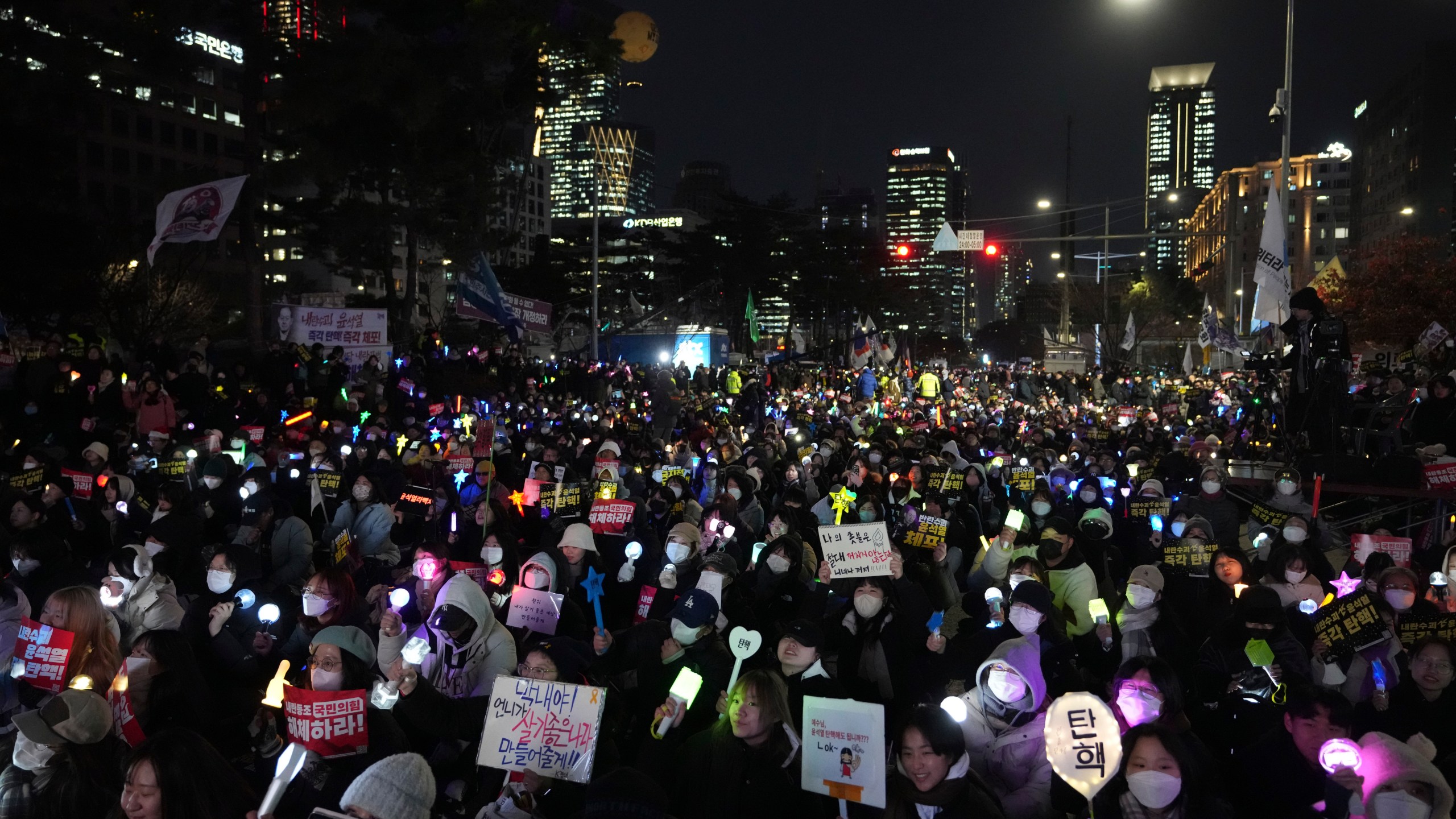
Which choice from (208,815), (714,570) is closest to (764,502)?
(714,570)

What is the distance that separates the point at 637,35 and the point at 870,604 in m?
18.1

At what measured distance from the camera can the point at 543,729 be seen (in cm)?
447

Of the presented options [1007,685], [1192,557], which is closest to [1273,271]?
Answer: [1192,557]

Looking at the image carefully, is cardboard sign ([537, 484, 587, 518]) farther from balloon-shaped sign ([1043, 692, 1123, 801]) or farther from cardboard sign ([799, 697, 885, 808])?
balloon-shaped sign ([1043, 692, 1123, 801])

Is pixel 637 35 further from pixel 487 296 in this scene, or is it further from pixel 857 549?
pixel 857 549

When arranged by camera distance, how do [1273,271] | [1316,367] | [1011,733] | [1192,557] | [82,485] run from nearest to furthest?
[1011,733]
[1192,557]
[82,485]
[1316,367]
[1273,271]

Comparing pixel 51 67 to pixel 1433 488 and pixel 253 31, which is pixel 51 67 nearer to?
pixel 253 31

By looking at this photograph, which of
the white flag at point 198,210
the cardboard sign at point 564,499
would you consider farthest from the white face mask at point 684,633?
the white flag at point 198,210

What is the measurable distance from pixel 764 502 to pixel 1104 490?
141 inches

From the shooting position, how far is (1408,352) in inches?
764

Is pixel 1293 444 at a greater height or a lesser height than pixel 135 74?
lesser

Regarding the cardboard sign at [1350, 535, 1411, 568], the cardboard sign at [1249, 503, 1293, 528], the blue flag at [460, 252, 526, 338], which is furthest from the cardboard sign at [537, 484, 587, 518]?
the blue flag at [460, 252, 526, 338]

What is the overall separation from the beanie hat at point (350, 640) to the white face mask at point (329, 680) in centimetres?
48

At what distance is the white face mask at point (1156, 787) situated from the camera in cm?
389
